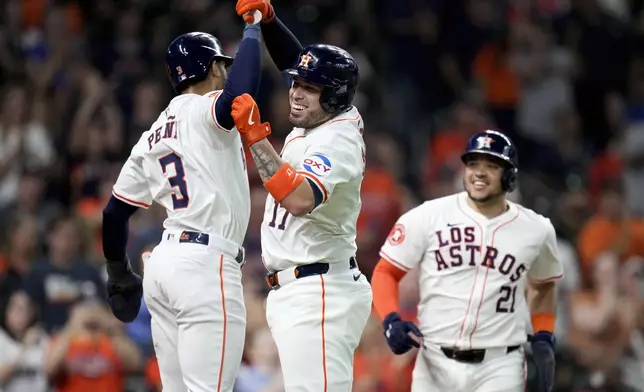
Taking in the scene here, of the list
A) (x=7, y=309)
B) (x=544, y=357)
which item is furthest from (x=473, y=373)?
(x=7, y=309)

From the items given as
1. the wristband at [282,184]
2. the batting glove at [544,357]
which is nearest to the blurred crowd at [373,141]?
the batting glove at [544,357]

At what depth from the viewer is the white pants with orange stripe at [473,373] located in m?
6.49

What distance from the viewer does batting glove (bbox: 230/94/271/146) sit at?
5379mm

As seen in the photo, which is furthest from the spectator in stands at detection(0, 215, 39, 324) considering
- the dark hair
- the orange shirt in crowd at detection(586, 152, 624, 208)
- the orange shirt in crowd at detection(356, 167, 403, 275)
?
the orange shirt in crowd at detection(586, 152, 624, 208)

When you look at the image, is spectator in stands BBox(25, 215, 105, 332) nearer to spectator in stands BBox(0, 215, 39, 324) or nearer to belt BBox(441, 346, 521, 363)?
spectator in stands BBox(0, 215, 39, 324)

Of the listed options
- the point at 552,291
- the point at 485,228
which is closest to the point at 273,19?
the point at 485,228

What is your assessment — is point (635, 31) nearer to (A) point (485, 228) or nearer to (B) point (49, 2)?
(B) point (49, 2)

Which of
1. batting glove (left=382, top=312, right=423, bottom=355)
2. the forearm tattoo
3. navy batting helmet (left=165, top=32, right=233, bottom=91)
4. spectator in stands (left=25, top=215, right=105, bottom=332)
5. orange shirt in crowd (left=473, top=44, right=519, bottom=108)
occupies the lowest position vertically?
spectator in stands (left=25, top=215, right=105, bottom=332)

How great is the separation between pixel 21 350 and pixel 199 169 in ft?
12.3

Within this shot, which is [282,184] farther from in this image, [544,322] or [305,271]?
[544,322]

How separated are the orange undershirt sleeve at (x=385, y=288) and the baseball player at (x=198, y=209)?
1130 millimetres

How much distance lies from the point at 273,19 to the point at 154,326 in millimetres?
1775

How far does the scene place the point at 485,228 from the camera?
672 cm

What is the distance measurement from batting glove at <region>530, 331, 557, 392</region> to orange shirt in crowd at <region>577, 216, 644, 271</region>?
4.16 metres
